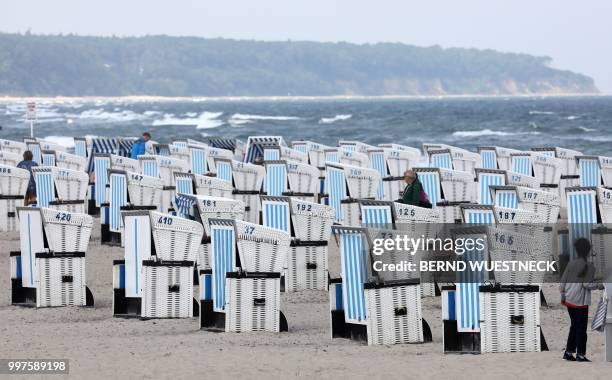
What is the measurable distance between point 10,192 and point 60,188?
6.00 ft

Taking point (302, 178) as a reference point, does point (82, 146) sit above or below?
above

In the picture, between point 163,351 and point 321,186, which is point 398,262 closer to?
point 163,351

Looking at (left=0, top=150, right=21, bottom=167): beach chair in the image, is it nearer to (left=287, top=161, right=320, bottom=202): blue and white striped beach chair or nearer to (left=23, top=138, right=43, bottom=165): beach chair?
(left=23, top=138, right=43, bottom=165): beach chair

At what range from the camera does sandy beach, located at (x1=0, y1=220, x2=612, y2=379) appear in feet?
34.3

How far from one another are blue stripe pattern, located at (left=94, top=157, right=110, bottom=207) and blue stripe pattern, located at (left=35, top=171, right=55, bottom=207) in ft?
8.27

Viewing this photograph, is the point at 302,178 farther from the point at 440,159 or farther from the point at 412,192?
the point at 440,159

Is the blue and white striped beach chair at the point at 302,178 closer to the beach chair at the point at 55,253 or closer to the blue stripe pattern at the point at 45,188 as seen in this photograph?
the blue stripe pattern at the point at 45,188

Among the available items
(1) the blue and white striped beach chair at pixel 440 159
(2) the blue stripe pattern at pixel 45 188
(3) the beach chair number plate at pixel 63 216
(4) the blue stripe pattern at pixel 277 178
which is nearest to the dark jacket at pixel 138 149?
(1) the blue and white striped beach chair at pixel 440 159

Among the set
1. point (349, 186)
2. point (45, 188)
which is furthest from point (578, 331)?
point (45, 188)

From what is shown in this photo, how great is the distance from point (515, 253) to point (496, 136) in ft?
205

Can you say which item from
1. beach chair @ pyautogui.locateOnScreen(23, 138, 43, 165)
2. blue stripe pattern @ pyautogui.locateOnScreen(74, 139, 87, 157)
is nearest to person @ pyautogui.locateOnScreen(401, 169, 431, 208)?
beach chair @ pyautogui.locateOnScreen(23, 138, 43, 165)

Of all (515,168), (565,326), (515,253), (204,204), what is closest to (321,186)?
(515,168)

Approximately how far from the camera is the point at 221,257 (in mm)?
12570

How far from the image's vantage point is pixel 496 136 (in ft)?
240
